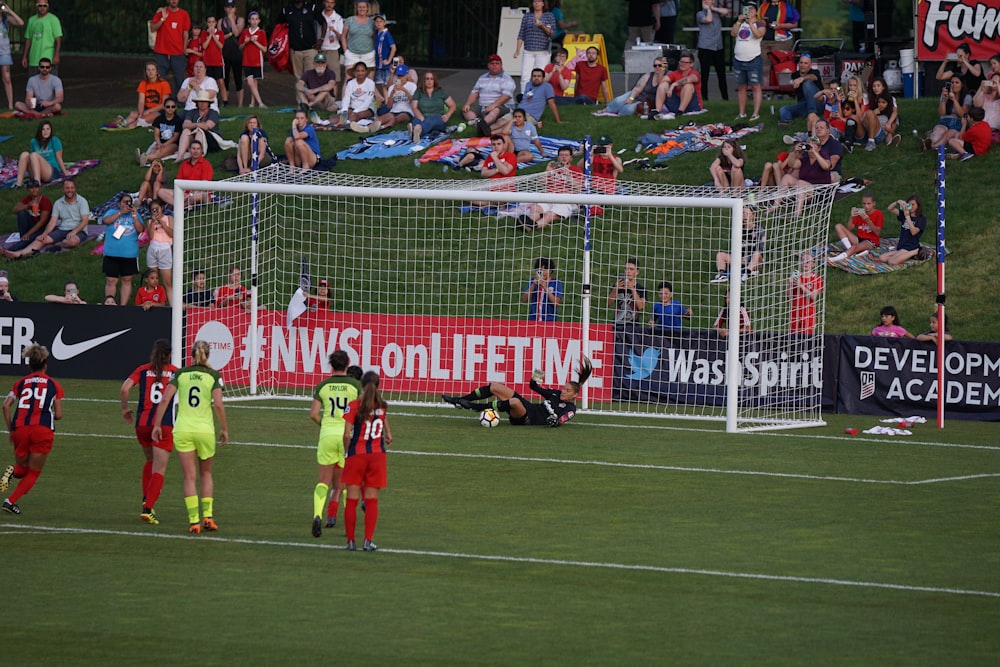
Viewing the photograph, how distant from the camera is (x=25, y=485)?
14578 millimetres

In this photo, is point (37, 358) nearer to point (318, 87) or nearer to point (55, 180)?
point (55, 180)

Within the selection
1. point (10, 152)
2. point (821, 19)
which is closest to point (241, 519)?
point (10, 152)

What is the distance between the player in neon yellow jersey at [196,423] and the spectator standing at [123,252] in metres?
14.2

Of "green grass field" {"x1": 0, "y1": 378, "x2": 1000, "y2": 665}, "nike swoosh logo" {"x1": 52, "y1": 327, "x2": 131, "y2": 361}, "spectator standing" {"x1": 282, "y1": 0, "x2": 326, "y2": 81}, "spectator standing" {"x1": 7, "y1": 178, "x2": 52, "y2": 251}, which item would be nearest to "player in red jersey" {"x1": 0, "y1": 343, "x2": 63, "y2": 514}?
"green grass field" {"x1": 0, "y1": 378, "x2": 1000, "y2": 665}

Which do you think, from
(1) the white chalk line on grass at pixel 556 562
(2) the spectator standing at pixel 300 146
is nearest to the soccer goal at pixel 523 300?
(2) the spectator standing at pixel 300 146

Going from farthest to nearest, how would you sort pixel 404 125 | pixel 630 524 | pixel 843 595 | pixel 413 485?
pixel 404 125 < pixel 413 485 < pixel 630 524 < pixel 843 595

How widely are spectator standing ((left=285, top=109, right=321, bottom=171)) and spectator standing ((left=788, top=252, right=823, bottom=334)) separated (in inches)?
469

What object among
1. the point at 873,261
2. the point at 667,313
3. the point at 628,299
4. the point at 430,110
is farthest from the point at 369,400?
the point at 430,110

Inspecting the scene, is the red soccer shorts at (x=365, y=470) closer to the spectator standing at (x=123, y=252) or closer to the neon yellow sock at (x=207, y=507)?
the neon yellow sock at (x=207, y=507)

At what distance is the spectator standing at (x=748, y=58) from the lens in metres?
30.9

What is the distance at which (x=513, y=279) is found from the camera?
85.3 ft

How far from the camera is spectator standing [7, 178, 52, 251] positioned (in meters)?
30.4

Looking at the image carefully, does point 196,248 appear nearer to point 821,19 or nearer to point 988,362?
point 988,362

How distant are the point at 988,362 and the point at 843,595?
11.2 m
